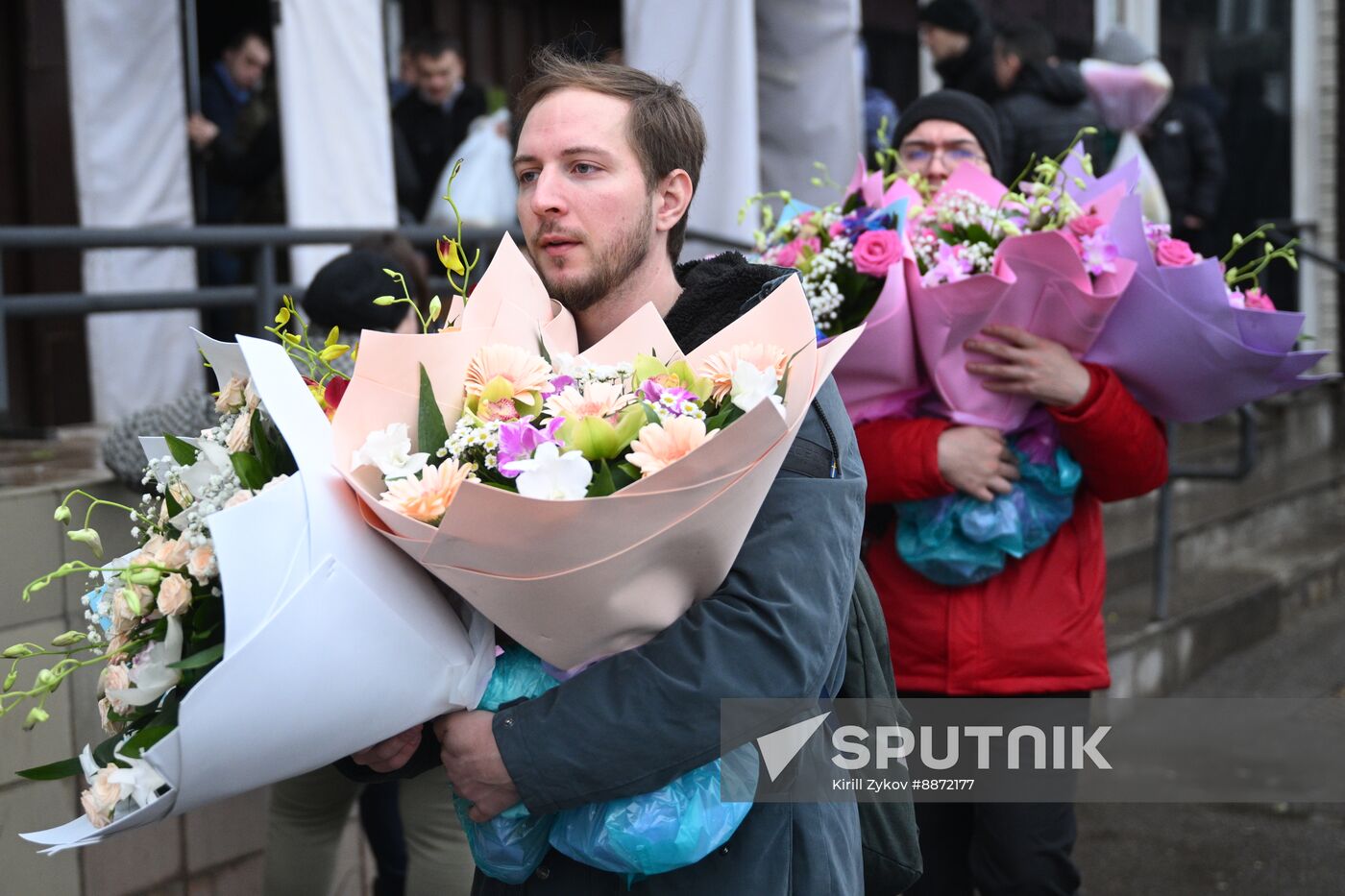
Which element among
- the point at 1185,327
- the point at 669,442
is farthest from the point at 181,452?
the point at 1185,327

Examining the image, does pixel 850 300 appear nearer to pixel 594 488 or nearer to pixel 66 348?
pixel 594 488

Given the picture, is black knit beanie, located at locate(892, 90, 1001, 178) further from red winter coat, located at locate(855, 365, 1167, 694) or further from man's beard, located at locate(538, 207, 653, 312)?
man's beard, located at locate(538, 207, 653, 312)

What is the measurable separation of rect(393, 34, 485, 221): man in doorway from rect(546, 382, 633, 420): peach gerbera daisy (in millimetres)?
5612

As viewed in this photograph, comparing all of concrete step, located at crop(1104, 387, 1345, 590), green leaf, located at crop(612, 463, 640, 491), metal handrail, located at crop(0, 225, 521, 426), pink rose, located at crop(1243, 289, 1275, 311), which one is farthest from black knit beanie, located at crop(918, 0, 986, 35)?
green leaf, located at crop(612, 463, 640, 491)

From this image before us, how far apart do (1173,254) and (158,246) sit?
10.1ft

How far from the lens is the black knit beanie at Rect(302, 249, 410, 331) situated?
11.9 feet

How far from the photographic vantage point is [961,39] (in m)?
6.77

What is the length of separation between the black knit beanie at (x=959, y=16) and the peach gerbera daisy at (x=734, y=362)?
5.16 meters

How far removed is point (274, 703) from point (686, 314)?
90 cm

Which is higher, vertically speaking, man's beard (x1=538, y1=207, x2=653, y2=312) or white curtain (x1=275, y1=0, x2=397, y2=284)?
white curtain (x1=275, y1=0, x2=397, y2=284)

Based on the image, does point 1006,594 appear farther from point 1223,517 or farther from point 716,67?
point 1223,517

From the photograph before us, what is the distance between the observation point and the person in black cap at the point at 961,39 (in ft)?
22.0

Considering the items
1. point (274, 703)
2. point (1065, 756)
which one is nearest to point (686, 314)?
point (274, 703)

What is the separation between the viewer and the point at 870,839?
2420 mm
